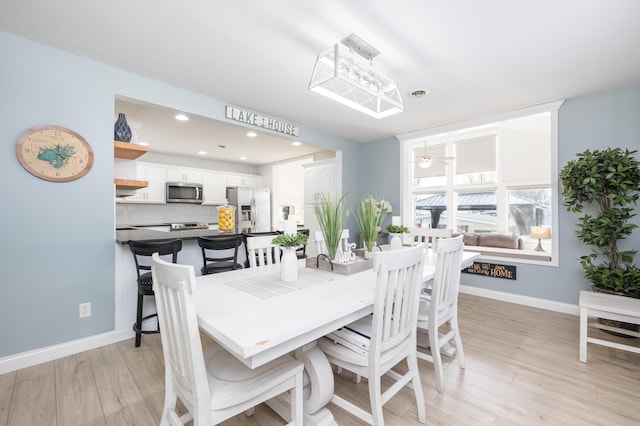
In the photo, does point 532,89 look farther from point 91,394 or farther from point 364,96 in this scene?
point 91,394

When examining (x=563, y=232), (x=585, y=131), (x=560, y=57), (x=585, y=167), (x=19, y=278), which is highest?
(x=560, y=57)

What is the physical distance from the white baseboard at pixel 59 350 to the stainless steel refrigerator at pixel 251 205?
3983mm

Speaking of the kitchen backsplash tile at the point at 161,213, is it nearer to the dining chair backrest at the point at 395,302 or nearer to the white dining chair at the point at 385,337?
the white dining chair at the point at 385,337

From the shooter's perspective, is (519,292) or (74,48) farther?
(519,292)

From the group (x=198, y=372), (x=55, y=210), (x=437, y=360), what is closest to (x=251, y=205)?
(x=55, y=210)

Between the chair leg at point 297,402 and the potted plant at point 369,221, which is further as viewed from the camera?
the potted plant at point 369,221

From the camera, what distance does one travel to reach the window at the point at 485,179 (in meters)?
4.09

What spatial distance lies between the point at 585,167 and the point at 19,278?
4.95m

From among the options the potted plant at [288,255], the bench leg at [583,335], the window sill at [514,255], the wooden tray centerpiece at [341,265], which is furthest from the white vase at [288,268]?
the window sill at [514,255]

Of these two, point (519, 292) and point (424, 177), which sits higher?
point (424, 177)

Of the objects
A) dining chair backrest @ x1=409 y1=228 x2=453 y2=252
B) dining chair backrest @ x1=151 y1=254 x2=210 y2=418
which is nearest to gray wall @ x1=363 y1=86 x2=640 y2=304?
dining chair backrest @ x1=409 y1=228 x2=453 y2=252

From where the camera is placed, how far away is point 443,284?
72.6 inches

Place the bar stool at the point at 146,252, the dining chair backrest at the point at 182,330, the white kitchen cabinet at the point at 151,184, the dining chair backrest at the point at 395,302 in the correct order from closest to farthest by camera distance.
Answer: the dining chair backrest at the point at 182,330
the dining chair backrest at the point at 395,302
the bar stool at the point at 146,252
the white kitchen cabinet at the point at 151,184

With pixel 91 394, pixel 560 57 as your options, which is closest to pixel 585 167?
pixel 560 57
